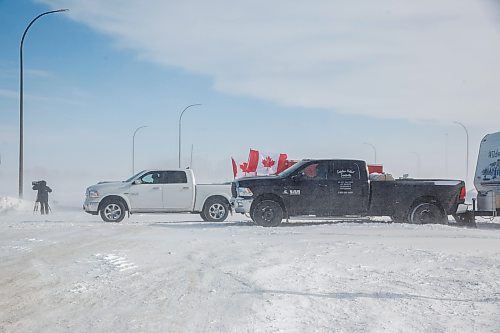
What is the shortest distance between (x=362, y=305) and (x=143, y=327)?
2.38 m

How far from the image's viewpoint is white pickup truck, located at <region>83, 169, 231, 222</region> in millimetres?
19250

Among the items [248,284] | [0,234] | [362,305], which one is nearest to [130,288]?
[248,284]

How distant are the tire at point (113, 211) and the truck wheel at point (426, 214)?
359 inches

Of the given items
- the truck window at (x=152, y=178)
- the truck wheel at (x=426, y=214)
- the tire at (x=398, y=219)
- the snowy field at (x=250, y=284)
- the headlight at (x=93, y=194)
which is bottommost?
the snowy field at (x=250, y=284)

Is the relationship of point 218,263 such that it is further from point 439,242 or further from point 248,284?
point 439,242

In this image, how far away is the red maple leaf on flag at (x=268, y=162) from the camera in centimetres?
3319

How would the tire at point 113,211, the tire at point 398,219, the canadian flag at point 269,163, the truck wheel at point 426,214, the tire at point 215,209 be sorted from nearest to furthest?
the truck wheel at point 426,214 → the tire at point 398,219 → the tire at point 113,211 → the tire at point 215,209 → the canadian flag at point 269,163

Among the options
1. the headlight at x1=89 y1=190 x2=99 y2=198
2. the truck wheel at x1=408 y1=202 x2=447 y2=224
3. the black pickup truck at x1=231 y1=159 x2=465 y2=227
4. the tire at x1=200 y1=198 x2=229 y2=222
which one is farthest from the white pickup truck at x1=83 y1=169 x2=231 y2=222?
the truck wheel at x1=408 y1=202 x2=447 y2=224

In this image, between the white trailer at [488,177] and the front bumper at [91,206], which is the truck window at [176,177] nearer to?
the front bumper at [91,206]

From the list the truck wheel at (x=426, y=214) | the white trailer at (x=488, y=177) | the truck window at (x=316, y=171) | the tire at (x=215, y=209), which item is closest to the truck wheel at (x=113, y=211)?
the tire at (x=215, y=209)

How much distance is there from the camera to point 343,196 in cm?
1642

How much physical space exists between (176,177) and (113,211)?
91.7 inches

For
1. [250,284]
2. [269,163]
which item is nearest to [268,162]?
[269,163]

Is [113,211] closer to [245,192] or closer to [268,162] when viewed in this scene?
[245,192]
